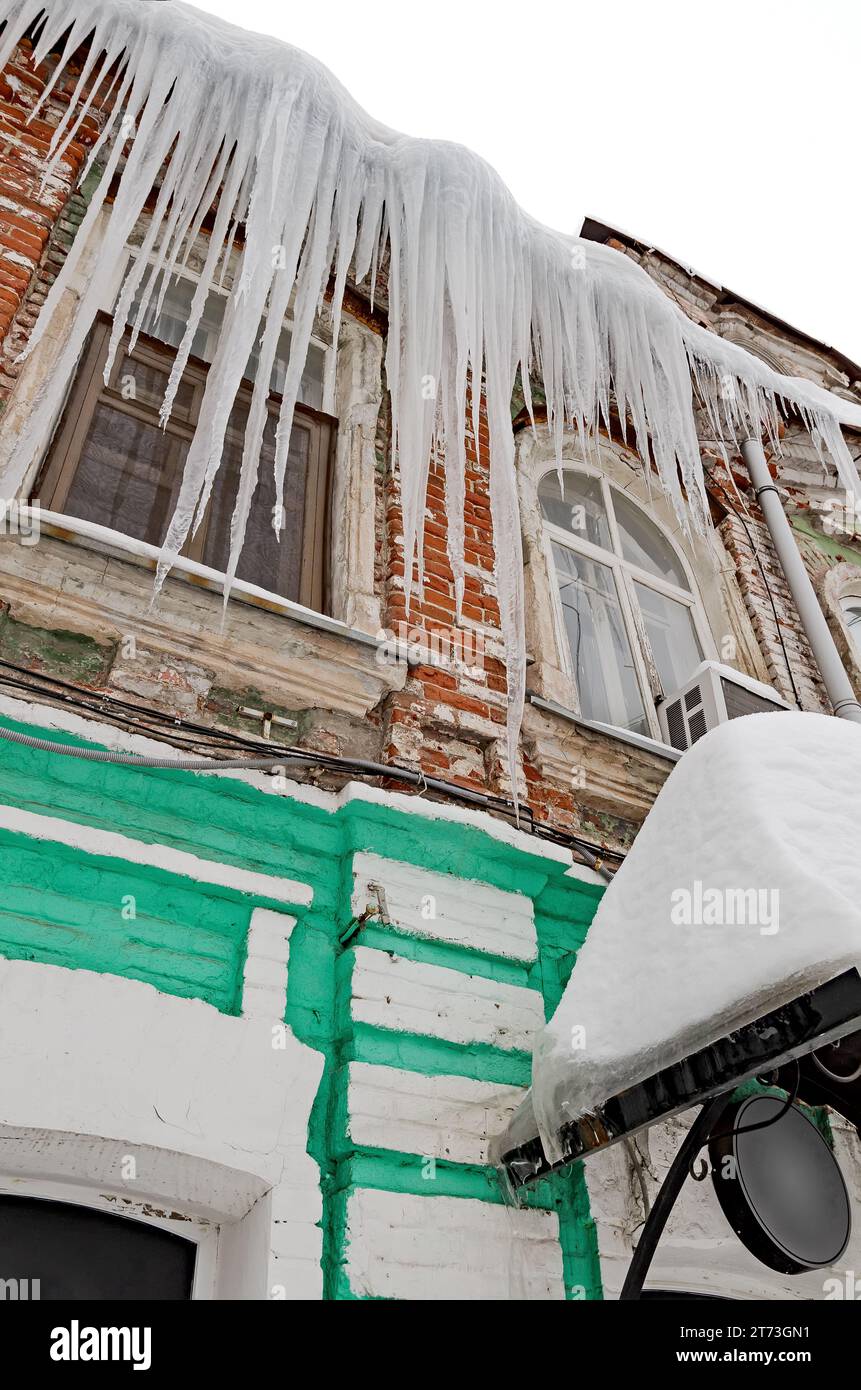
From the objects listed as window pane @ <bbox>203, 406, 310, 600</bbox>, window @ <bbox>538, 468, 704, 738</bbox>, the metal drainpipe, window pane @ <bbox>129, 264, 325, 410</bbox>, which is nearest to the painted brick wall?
window pane @ <bbox>203, 406, 310, 600</bbox>

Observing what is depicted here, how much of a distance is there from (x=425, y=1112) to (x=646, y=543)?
12.3 feet

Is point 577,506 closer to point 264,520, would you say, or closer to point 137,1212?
point 264,520

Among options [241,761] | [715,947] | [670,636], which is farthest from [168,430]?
[715,947]

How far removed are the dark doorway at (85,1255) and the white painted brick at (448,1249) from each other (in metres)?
0.47

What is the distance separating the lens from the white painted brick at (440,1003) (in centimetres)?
248

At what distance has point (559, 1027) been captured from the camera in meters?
2.24

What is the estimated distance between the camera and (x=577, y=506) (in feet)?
16.8

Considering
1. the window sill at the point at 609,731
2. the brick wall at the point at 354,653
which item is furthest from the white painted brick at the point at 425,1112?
the window sill at the point at 609,731

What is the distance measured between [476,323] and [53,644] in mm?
2062

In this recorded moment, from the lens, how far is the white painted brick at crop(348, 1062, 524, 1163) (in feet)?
7.55

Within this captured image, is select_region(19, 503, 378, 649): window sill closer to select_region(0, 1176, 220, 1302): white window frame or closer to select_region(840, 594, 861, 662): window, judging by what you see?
select_region(0, 1176, 220, 1302): white window frame

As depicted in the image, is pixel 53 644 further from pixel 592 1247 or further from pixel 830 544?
pixel 830 544

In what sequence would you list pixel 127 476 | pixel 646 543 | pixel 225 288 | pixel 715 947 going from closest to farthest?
pixel 715 947 → pixel 127 476 → pixel 225 288 → pixel 646 543

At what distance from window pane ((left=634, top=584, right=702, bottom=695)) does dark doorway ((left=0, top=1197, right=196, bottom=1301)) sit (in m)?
3.23
